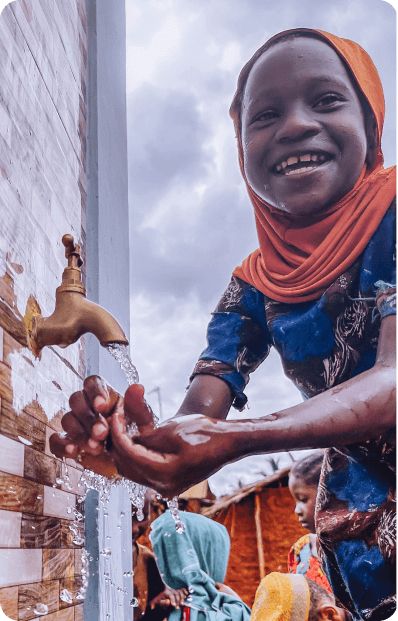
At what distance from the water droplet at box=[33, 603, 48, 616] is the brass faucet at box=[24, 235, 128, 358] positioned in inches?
13.5

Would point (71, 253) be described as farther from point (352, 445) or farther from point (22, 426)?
point (352, 445)

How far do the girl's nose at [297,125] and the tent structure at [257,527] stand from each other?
48 centimetres

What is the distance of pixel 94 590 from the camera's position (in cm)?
87

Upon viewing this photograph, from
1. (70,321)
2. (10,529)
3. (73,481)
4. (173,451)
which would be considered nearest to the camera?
(173,451)

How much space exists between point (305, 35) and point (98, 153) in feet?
1.37

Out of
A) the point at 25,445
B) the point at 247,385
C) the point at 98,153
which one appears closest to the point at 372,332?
the point at 247,385

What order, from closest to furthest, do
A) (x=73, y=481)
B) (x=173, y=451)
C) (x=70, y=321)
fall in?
1. (x=173, y=451)
2. (x=70, y=321)
3. (x=73, y=481)

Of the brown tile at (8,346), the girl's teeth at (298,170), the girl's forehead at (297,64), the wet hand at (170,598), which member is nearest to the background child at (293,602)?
the wet hand at (170,598)

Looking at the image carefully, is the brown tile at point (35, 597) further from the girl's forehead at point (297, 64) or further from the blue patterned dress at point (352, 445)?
the girl's forehead at point (297, 64)

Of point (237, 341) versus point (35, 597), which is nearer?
point (35, 597)

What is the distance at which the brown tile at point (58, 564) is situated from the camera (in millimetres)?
806

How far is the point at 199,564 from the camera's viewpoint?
0.82 m

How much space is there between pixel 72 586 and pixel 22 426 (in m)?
0.28

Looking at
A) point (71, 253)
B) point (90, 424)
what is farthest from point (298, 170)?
point (90, 424)
